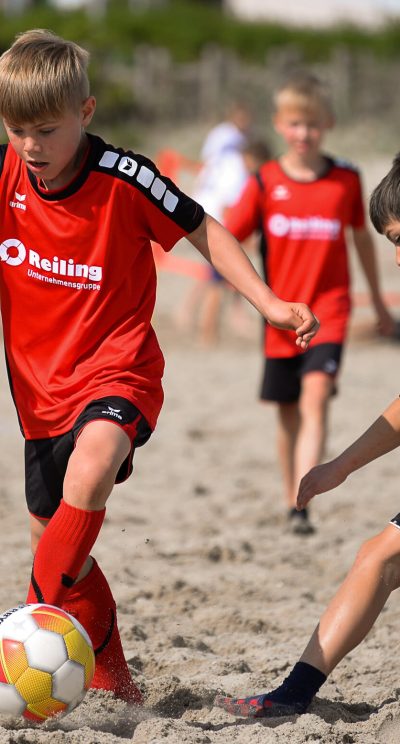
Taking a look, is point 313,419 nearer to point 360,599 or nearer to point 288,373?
point 288,373

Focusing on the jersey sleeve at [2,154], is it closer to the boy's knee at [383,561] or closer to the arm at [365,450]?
the arm at [365,450]

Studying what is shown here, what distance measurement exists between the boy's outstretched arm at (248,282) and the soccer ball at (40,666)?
109 cm

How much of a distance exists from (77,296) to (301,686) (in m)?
1.39

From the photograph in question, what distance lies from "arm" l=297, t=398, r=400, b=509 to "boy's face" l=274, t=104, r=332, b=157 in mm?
3036

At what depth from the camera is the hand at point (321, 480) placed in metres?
3.64

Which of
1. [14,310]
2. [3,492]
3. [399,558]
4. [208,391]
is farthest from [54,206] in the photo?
[208,391]

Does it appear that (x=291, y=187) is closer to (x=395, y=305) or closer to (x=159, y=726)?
(x=159, y=726)

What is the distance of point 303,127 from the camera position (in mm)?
6340

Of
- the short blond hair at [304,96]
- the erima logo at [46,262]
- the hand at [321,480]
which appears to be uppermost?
the short blond hair at [304,96]

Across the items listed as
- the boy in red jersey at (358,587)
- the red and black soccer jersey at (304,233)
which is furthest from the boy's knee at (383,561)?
the red and black soccer jersey at (304,233)

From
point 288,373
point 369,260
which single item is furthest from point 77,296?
point 369,260

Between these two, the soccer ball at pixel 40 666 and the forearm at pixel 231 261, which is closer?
the soccer ball at pixel 40 666

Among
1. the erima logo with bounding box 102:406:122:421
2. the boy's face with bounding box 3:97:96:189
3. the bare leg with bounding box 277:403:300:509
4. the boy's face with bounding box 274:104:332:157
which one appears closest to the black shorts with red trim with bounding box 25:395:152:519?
the erima logo with bounding box 102:406:122:421

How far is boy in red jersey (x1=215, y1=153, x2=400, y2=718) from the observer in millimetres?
3484
